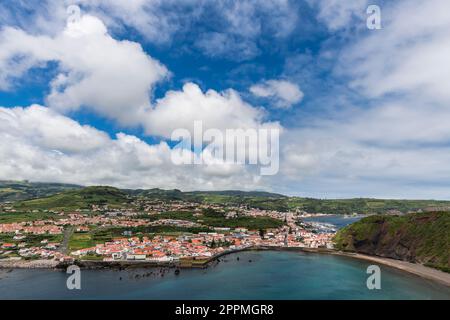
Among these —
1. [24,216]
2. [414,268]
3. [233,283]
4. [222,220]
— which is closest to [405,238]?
[414,268]

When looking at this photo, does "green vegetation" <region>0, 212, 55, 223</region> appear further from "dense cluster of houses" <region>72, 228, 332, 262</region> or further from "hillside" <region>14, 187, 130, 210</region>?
"dense cluster of houses" <region>72, 228, 332, 262</region>

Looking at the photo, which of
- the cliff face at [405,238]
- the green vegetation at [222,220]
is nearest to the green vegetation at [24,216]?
the green vegetation at [222,220]

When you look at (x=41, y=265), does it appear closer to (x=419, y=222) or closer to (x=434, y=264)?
(x=434, y=264)

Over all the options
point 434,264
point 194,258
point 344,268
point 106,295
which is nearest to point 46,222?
point 194,258

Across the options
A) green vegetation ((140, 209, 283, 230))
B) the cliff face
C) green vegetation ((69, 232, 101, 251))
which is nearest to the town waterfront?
the cliff face

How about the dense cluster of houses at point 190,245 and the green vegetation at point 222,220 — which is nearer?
the dense cluster of houses at point 190,245

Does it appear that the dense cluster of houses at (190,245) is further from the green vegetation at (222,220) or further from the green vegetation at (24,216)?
the green vegetation at (24,216)
